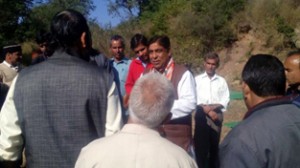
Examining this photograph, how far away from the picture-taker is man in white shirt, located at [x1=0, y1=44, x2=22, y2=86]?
24.3 ft

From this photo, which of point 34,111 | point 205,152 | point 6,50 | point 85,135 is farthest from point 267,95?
point 6,50

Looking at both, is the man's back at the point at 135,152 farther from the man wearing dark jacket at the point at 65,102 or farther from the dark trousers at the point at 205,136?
the dark trousers at the point at 205,136

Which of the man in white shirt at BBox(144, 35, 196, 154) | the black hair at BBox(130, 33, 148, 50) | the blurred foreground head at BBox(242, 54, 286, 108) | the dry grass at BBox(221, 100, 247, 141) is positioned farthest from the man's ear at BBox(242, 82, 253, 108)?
the dry grass at BBox(221, 100, 247, 141)

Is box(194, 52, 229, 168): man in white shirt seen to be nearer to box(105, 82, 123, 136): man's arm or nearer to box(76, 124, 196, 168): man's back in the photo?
box(105, 82, 123, 136): man's arm

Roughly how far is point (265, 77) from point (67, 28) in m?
1.21

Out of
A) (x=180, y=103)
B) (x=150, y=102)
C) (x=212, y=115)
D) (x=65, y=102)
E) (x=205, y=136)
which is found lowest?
(x=205, y=136)

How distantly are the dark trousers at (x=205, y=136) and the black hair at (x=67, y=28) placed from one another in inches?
166

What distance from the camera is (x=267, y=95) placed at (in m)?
2.79

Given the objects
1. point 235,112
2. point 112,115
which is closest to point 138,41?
point 112,115

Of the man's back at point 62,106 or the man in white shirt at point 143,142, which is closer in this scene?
the man in white shirt at point 143,142

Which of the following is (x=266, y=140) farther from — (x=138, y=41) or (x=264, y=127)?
(x=138, y=41)

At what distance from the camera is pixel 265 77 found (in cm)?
280

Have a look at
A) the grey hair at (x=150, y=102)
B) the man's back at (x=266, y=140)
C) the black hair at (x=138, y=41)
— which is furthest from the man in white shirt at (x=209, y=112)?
the grey hair at (x=150, y=102)

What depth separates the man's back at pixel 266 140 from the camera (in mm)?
2615
